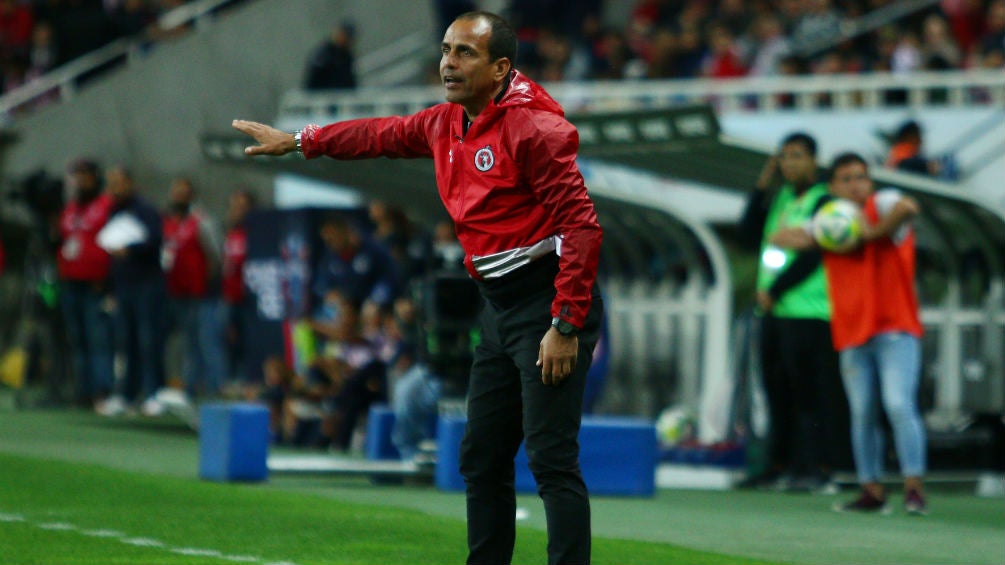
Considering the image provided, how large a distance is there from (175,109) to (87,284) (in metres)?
5.75

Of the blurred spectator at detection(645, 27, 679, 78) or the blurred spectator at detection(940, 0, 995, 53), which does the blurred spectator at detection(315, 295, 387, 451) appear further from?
the blurred spectator at detection(940, 0, 995, 53)

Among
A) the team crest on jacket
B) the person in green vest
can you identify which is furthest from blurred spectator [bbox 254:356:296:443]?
the team crest on jacket

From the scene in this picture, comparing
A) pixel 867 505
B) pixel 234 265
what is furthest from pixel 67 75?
pixel 867 505

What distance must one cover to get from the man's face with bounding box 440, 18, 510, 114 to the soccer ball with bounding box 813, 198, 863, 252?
4357 millimetres

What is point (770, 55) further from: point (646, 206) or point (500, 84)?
point (500, 84)

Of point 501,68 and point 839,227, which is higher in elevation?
point 501,68

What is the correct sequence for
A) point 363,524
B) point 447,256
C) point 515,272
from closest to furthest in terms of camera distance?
point 515,272 < point 363,524 < point 447,256

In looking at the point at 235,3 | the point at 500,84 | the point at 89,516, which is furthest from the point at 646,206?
the point at 235,3

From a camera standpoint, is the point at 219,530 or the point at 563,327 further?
the point at 219,530

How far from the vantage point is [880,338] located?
33.5 ft

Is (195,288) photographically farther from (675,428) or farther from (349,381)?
(675,428)

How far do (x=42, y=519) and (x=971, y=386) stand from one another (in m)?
7.33

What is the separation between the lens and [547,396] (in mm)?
6328

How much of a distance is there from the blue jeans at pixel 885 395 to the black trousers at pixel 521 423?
4044 millimetres
